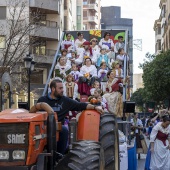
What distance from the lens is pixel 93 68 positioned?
14922mm

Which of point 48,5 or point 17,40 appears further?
point 48,5

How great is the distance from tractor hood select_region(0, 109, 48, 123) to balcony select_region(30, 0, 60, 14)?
4267cm

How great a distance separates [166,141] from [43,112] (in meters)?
8.57

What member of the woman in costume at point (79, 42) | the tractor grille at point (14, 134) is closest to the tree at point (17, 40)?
the woman in costume at point (79, 42)

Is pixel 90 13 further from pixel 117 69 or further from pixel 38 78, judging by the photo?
pixel 117 69

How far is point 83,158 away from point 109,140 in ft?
4.29

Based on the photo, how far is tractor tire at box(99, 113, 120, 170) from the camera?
24.1 ft

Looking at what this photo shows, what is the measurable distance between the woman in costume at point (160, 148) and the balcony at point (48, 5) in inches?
1390

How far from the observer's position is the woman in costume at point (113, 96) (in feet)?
44.6

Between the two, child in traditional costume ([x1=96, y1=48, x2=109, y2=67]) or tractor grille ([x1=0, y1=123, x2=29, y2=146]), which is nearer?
tractor grille ([x1=0, y1=123, x2=29, y2=146])

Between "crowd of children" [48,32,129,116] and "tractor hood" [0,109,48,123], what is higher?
"crowd of children" [48,32,129,116]

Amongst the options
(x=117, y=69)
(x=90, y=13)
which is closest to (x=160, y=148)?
(x=117, y=69)

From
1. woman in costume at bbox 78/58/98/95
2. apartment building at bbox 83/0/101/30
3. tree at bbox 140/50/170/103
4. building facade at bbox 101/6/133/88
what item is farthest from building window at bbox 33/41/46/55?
building facade at bbox 101/6/133/88

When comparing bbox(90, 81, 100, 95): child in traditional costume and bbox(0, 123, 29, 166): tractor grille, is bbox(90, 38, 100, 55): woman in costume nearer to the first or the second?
bbox(90, 81, 100, 95): child in traditional costume
